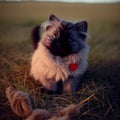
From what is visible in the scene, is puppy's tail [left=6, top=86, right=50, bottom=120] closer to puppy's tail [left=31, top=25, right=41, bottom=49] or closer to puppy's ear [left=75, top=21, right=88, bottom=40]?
puppy's tail [left=31, top=25, right=41, bottom=49]

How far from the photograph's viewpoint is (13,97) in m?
1.29

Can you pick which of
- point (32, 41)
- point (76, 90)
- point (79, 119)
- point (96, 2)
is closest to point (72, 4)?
point (96, 2)

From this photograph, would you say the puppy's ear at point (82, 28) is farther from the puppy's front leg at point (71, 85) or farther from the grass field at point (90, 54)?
the puppy's front leg at point (71, 85)

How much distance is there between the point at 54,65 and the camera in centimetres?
134

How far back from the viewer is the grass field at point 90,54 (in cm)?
133

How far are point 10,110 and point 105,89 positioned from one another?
381 mm

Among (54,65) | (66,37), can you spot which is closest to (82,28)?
(66,37)

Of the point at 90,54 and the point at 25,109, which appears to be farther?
the point at 90,54

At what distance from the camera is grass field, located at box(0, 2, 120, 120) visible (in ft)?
4.35

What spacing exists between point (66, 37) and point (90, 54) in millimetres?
145

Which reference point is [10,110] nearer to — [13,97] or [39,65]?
[13,97]

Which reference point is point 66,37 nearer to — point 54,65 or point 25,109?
point 54,65

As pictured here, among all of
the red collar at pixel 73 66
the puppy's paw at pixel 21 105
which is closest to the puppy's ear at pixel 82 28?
the red collar at pixel 73 66

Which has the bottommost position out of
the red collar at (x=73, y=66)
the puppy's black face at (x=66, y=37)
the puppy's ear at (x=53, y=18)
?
the red collar at (x=73, y=66)
